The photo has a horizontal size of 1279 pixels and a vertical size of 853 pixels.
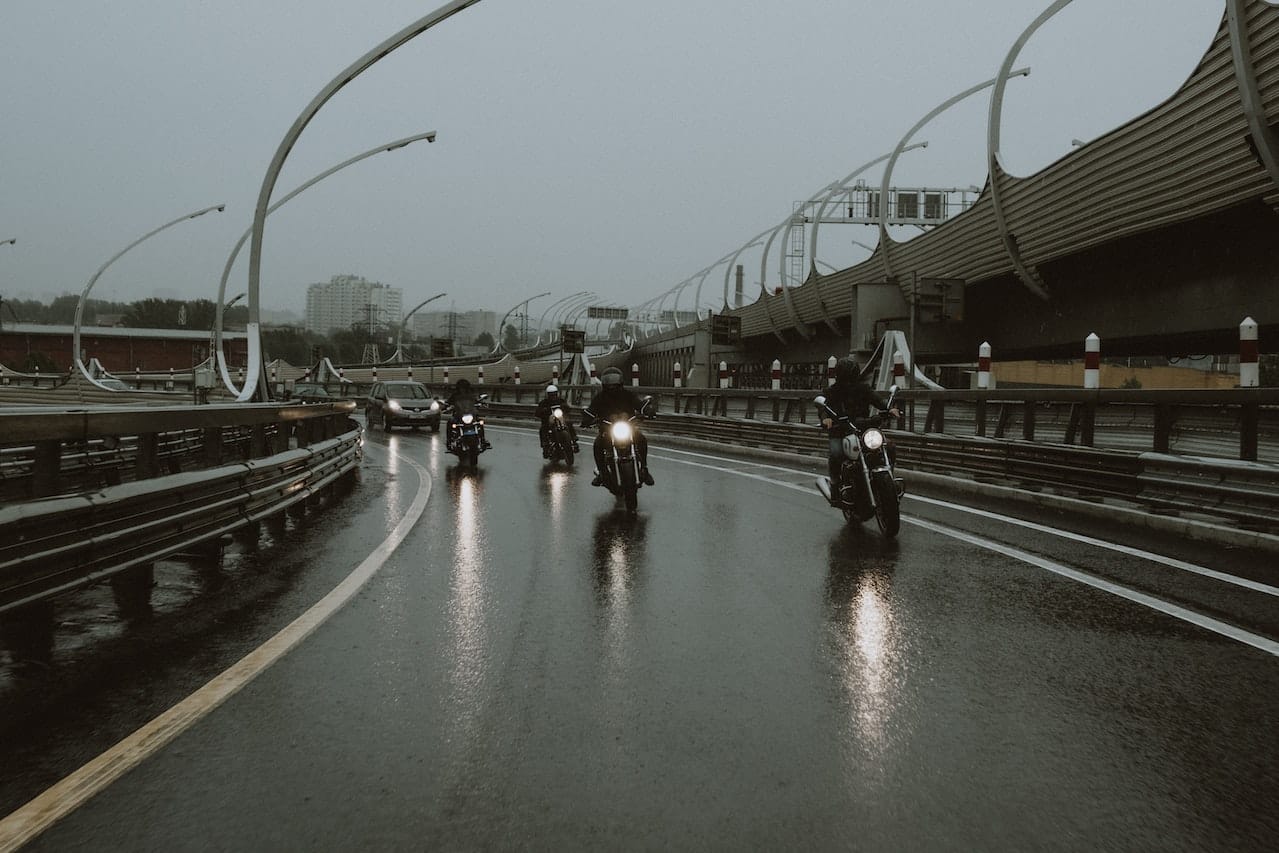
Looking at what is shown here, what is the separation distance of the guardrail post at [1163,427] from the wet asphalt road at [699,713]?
8.33 feet

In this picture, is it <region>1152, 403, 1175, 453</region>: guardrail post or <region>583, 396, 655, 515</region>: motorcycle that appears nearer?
<region>1152, 403, 1175, 453</region>: guardrail post

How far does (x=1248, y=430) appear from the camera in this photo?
29.7 ft

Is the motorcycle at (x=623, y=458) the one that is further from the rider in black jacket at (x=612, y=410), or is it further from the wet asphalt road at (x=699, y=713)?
the wet asphalt road at (x=699, y=713)

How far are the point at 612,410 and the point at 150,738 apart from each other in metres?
8.69

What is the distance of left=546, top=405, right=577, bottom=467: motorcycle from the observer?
18.2 metres

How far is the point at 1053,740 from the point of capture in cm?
379

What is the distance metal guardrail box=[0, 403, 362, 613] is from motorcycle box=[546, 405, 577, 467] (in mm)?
8571

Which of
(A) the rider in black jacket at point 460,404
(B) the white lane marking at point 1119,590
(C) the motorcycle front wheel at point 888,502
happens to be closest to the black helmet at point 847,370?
(C) the motorcycle front wheel at point 888,502

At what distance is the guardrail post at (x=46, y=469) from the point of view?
506 cm

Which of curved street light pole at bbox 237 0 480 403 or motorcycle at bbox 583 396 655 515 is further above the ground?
curved street light pole at bbox 237 0 480 403

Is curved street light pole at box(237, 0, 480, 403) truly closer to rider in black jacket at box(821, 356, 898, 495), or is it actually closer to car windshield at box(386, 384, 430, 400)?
rider in black jacket at box(821, 356, 898, 495)

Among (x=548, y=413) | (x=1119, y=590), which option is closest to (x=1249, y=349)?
(x=1119, y=590)

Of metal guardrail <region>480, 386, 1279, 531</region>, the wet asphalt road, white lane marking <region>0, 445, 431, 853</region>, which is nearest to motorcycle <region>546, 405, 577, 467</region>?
metal guardrail <region>480, 386, 1279, 531</region>

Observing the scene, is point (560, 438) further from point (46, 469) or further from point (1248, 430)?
point (46, 469)
